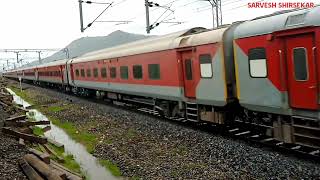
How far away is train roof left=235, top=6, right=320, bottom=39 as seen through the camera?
9.33 metres

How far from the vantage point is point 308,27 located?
930cm

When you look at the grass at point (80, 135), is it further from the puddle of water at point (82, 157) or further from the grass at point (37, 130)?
the grass at point (37, 130)

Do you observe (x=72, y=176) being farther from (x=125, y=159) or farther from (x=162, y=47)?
(x=162, y=47)

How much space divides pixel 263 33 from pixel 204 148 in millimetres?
3679

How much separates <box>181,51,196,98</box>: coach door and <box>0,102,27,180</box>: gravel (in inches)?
241

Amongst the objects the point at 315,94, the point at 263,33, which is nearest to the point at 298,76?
the point at 315,94

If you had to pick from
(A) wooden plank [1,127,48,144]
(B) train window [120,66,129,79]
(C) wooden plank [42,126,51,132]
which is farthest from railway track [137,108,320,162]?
(C) wooden plank [42,126,51,132]

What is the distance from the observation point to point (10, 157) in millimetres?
10977

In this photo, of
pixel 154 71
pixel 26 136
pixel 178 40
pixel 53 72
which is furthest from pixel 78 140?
pixel 53 72

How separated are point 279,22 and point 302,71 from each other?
4.78 ft

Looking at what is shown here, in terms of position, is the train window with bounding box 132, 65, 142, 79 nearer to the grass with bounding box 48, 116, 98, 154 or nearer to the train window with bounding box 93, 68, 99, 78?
the grass with bounding box 48, 116, 98, 154

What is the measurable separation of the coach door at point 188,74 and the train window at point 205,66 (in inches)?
25.6

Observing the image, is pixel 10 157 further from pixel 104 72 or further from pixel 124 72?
pixel 104 72

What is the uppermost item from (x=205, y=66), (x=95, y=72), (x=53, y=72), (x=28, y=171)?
(x=53, y=72)
